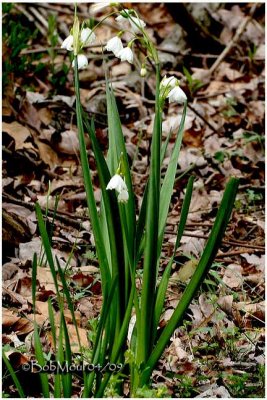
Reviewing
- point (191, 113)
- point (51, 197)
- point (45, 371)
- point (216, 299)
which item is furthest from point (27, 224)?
point (191, 113)

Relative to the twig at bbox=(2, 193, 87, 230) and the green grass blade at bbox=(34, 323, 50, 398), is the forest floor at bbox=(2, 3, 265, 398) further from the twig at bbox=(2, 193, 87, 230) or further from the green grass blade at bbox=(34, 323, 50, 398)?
the green grass blade at bbox=(34, 323, 50, 398)

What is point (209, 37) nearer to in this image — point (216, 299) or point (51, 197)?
point (51, 197)

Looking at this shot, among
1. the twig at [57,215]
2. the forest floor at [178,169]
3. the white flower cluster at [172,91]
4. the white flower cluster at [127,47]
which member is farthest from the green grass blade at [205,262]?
the twig at [57,215]

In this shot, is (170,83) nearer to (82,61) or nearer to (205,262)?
(82,61)

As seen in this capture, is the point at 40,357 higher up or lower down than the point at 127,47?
lower down

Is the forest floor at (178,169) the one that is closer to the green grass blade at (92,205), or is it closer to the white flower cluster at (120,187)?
the green grass blade at (92,205)

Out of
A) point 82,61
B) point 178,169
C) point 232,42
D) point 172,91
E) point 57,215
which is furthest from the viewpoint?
point 232,42

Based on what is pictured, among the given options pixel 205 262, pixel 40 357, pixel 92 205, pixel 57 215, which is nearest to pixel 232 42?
pixel 57 215
